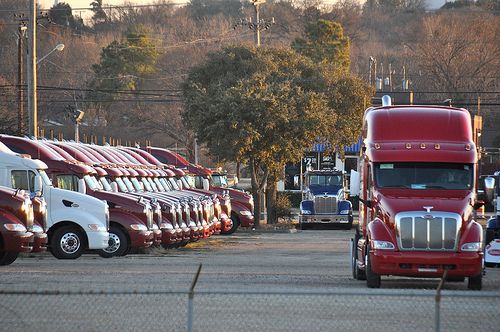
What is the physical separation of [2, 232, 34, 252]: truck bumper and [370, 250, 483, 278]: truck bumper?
7.82m

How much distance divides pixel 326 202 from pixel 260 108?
215 inches

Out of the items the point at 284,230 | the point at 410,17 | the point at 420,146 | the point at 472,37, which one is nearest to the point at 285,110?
the point at 284,230

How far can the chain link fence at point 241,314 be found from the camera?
14695mm

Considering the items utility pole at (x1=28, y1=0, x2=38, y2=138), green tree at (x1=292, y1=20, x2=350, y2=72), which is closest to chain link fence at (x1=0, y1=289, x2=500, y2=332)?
utility pole at (x1=28, y1=0, x2=38, y2=138)

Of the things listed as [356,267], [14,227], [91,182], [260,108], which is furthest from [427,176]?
[260,108]

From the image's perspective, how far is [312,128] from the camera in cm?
5353

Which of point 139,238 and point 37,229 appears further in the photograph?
point 139,238

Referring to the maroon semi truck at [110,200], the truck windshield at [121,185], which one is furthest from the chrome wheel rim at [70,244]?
the truck windshield at [121,185]

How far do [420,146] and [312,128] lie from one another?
103 ft

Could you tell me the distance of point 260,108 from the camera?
5244 centimetres

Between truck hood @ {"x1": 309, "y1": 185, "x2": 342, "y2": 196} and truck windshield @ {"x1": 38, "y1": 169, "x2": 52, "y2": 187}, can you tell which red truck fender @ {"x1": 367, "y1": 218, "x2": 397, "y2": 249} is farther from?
truck hood @ {"x1": 309, "y1": 185, "x2": 342, "y2": 196}

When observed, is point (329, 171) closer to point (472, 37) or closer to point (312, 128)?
point (312, 128)

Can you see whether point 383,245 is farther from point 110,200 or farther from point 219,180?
point 219,180

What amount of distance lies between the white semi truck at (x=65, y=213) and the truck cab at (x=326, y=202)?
1059 inches
